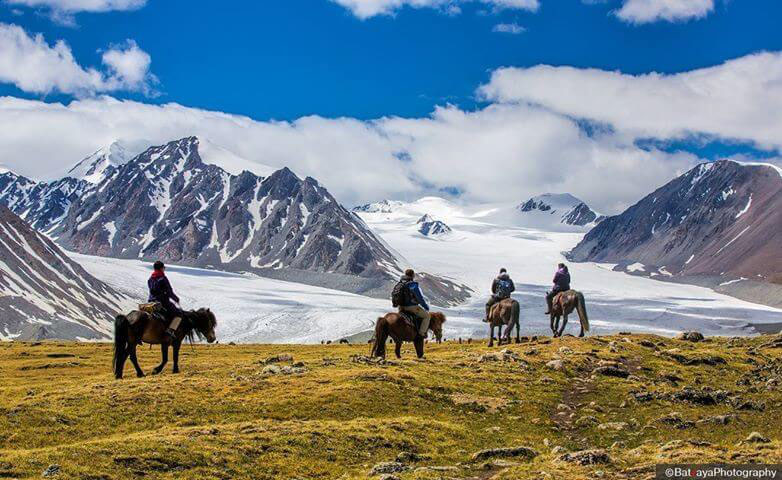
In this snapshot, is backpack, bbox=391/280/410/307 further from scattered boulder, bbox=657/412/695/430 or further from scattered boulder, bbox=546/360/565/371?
scattered boulder, bbox=657/412/695/430

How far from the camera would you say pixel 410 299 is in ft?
118

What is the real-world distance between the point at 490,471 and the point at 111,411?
41.5ft

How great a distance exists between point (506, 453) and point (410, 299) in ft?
51.2

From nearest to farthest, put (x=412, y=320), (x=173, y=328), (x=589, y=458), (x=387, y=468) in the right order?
(x=589, y=458) < (x=387, y=468) < (x=173, y=328) < (x=412, y=320)

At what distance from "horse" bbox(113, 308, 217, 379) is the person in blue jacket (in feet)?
29.8

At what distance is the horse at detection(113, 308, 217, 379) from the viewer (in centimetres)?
3152

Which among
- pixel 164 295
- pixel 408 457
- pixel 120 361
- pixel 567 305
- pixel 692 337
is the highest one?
pixel 567 305

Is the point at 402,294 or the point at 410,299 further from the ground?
the point at 402,294

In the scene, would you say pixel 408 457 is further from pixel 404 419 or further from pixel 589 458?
pixel 589 458

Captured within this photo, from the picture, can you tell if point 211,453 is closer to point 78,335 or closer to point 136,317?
point 136,317

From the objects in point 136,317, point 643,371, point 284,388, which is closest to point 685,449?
point 284,388

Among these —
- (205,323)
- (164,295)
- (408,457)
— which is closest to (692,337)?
(205,323)

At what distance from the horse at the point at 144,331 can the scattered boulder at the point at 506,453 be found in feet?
54.6

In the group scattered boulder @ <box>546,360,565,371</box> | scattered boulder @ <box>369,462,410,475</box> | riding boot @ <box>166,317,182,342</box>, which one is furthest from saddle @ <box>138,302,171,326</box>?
scattered boulder @ <box>546,360,565,371</box>
